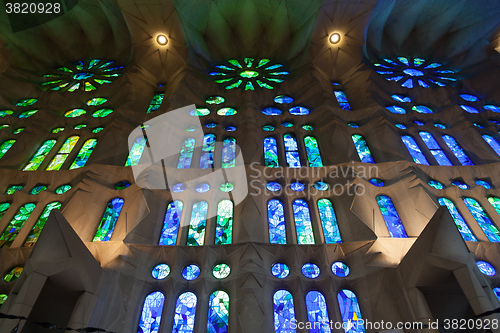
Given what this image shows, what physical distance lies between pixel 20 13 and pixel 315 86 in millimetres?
15316

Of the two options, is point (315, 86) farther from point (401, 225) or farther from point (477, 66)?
point (477, 66)

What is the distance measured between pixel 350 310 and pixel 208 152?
783 centimetres

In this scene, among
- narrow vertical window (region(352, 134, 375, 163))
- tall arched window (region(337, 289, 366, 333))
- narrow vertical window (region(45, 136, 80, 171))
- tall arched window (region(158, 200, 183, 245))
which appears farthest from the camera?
narrow vertical window (region(45, 136, 80, 171))

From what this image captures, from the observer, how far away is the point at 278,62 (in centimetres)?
1942

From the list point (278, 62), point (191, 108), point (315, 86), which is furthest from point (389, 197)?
point (278, 62)

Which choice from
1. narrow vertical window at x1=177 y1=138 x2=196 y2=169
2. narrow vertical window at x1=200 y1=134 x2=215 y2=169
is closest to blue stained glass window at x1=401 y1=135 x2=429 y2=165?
narrow vertical window at x1=200 y1=134 x2=215 y2=169

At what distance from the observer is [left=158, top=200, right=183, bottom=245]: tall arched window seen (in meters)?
10.6

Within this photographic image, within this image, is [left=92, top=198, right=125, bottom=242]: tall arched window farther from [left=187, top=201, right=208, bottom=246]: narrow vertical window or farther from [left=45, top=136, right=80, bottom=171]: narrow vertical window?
[left=45, top=136, right=80, bottom=171]: narrow vertical window

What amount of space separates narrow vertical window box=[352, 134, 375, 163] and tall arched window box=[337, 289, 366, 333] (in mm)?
5480

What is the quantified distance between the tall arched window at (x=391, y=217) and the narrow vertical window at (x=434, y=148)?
142 inches

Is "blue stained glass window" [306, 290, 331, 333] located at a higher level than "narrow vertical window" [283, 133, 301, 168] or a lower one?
lower

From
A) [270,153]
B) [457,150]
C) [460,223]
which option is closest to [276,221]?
[270,153]

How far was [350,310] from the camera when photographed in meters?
8.73

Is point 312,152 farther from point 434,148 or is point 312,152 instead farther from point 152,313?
point 152,313
